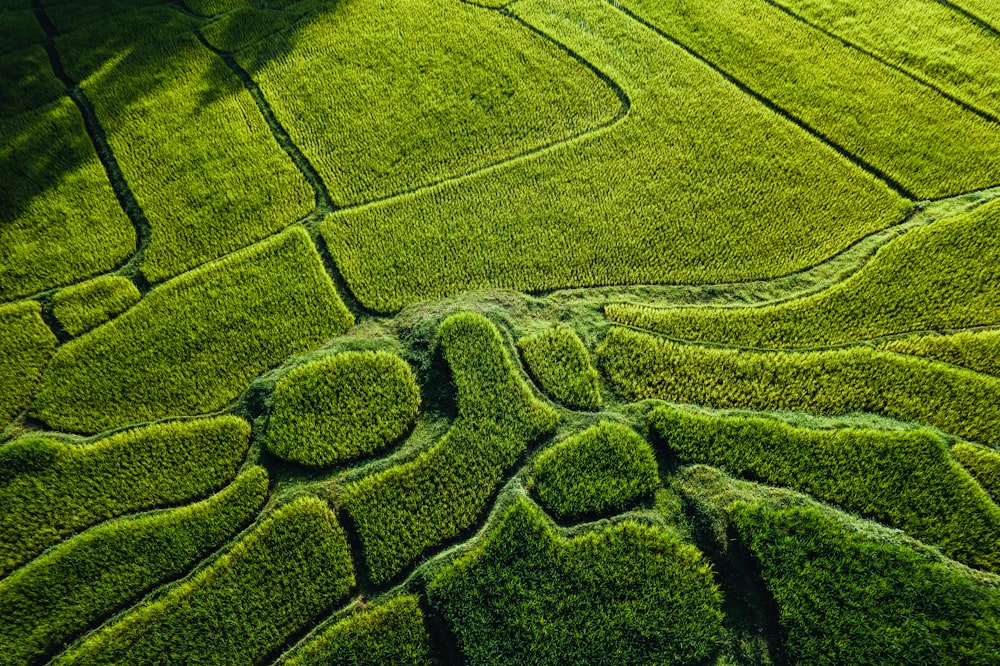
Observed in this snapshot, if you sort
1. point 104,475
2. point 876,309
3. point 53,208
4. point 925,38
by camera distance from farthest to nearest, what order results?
point 925,38 < point 53,208 < point 876,309 < point 104,475

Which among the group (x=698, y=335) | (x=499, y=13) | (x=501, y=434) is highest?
(x=499, y=13)

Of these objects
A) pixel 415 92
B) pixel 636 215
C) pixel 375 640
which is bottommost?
pixel 375 640

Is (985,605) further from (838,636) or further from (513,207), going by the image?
(513,207)

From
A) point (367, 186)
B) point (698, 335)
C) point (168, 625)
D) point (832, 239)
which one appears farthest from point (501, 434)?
point (832, 239)

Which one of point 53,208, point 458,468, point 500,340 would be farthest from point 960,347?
point 53,208

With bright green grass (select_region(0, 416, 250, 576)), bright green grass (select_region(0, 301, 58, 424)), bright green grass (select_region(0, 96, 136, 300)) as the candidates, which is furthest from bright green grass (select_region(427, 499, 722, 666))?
bright green grass (select_region(0, 96, 136, 300))

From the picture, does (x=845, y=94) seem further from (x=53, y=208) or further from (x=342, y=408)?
(x=53, y=208)
